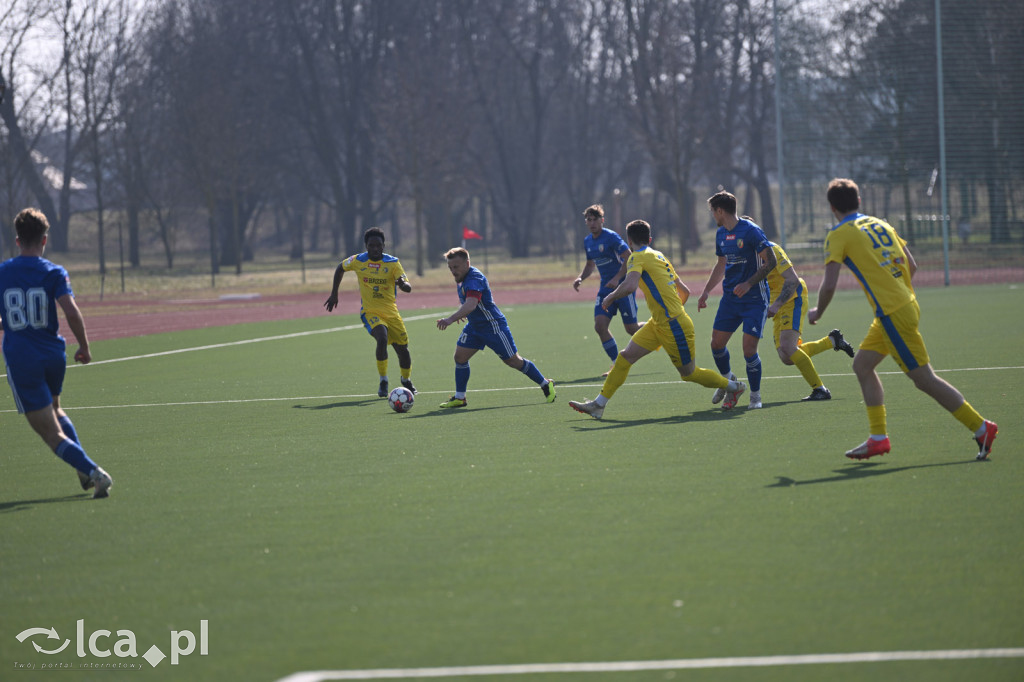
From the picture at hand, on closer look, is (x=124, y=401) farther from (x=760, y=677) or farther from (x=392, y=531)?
(x=760, y=677)

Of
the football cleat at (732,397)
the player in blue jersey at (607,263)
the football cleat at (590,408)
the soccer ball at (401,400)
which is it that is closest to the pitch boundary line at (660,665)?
the football cleat at (590,408)

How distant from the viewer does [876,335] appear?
25.7 feet

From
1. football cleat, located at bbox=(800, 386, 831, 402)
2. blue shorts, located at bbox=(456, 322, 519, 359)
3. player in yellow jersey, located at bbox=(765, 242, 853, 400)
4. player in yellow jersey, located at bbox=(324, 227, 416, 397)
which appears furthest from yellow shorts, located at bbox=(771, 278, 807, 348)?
player in yellow jersey, located at bbox=(324, 227, 416, 397)

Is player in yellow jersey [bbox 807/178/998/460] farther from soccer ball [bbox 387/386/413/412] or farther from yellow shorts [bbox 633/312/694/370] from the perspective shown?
soccer ball [bbox 387/386/413/412]

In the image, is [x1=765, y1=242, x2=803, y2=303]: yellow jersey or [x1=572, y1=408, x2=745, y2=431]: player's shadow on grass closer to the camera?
[x1=572, y1=408, x2=745, y2=431]: player's shadow on grass

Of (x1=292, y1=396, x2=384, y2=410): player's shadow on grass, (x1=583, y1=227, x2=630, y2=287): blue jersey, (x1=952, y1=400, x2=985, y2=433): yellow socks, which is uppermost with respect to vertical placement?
(x1=583, y1=227, x2=630, y2=287): blue jersey

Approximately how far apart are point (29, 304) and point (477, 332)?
5.30 metres

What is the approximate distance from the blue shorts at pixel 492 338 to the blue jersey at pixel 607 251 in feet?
9.12

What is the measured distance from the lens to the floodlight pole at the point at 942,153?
1304 inches

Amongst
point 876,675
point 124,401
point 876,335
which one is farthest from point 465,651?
point 124,401

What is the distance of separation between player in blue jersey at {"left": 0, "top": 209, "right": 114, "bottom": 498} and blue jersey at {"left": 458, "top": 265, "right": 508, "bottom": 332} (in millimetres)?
4914

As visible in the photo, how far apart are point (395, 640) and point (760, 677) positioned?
1.42 metres

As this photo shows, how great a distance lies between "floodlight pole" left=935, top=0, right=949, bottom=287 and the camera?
33.1 meters

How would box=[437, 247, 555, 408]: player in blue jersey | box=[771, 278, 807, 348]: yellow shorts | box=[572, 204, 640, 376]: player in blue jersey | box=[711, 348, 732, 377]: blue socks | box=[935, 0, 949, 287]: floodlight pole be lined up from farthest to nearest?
box=[935, 0, 949, 287]: floodlight pole < box=[572, 204, 640, 376]: player in blue jersey < box=[437, 247, 555, 408]: player in blue jersey < box=[771, 278, 807, 348]: yellow shorts < box=[711, 348, 732, 377]: blue socks
